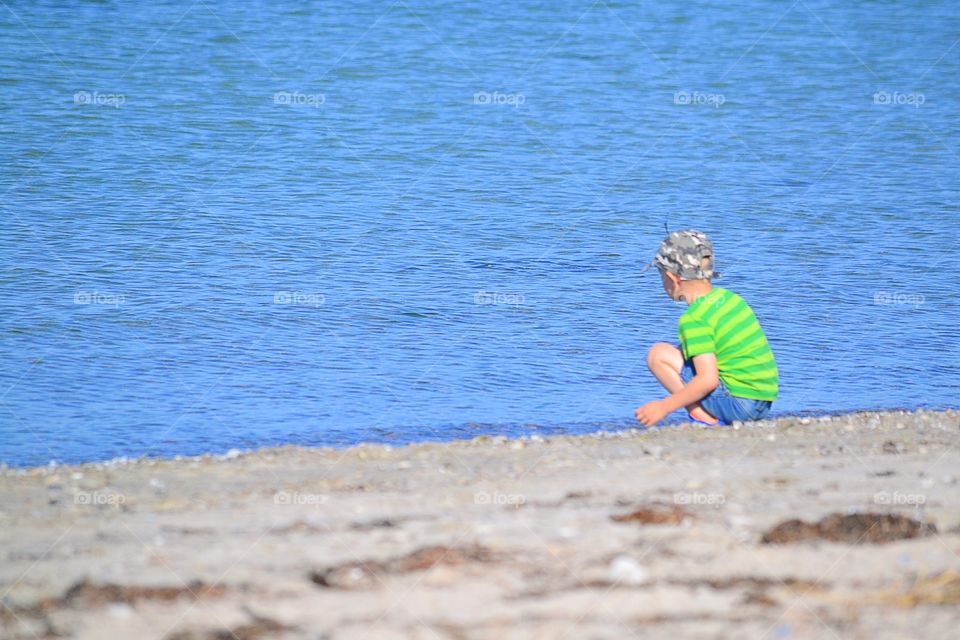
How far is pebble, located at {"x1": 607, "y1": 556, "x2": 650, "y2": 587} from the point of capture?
4809 millimetres

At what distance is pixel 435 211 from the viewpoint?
13.4 meters

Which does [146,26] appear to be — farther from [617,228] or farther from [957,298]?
[957,298]

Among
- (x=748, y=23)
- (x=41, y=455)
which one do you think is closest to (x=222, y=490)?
(x=41, y=455)

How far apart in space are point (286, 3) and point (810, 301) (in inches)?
512
